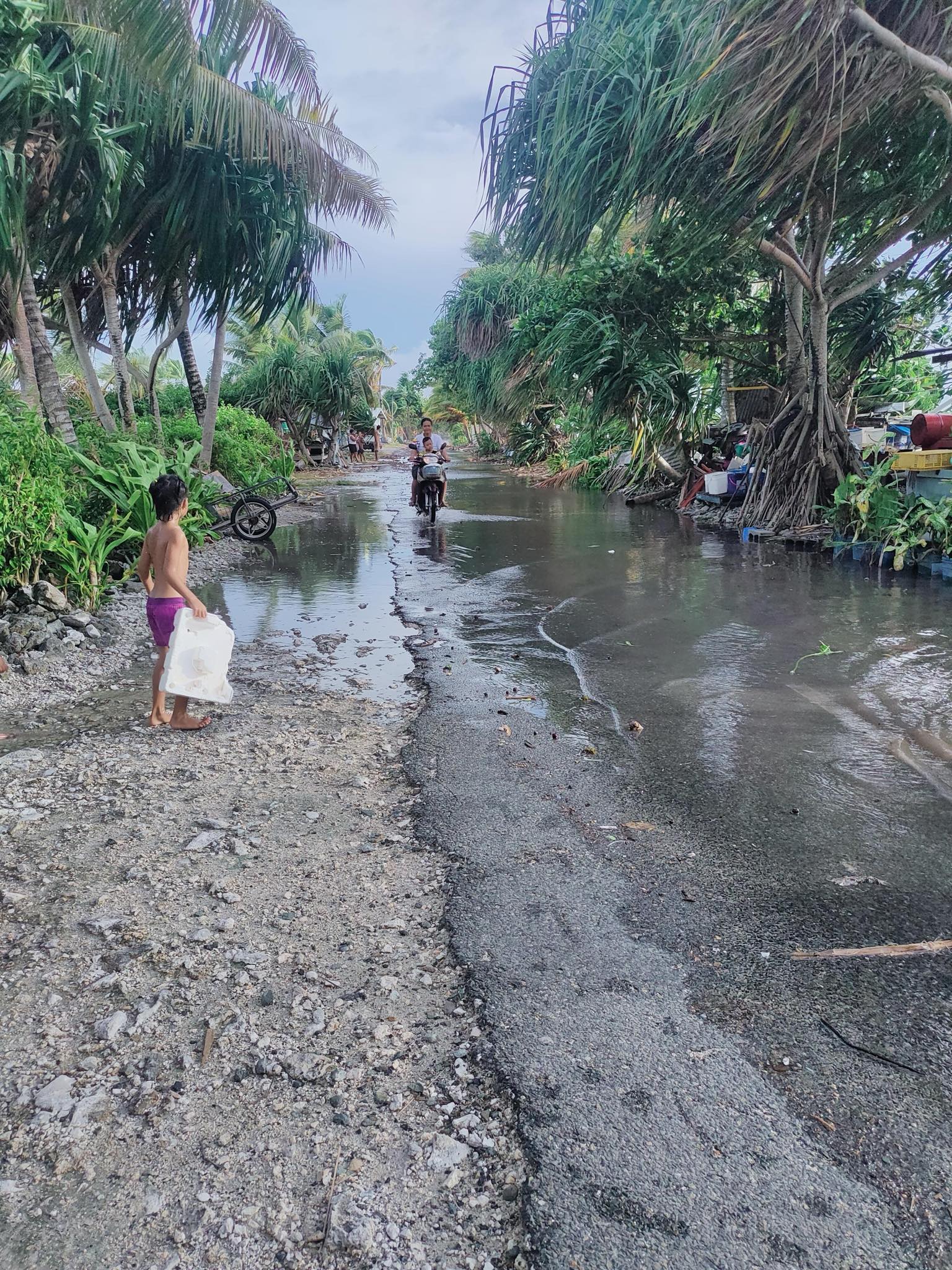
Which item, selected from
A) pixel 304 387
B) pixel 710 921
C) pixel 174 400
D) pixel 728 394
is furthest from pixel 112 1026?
pixel 174 400

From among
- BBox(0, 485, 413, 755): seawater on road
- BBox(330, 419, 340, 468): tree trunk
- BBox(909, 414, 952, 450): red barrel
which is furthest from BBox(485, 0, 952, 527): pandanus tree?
BBox(330, 419, 340, 468): tree trunk

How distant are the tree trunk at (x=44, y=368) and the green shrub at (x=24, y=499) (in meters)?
3.44

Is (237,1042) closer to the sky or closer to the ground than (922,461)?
closer to the ground

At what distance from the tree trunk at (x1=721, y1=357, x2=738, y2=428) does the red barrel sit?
8.73 metres

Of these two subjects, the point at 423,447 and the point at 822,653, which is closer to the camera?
the point at 822,653

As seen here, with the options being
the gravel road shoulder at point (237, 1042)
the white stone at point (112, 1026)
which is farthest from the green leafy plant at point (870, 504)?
the white stone at point (112, 1026)

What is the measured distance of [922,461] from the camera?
9.45 metres

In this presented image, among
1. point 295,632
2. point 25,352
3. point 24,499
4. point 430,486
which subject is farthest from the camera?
point 430,486

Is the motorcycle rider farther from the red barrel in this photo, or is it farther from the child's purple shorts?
the child's purple shorts

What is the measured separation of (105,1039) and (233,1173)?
62 centimetres

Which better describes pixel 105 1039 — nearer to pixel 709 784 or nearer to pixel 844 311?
pixel 709 784

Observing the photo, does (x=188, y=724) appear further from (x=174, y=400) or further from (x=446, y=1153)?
(x=174, y=400)

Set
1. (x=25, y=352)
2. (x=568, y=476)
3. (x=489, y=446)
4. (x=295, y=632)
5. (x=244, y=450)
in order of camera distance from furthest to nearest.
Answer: (x=489, y=446) < (x=568, y=476) < (x=244, y=450) < (x=25, y=352) < (x=295, y=632)

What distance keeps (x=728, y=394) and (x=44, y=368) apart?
14.7 meters
